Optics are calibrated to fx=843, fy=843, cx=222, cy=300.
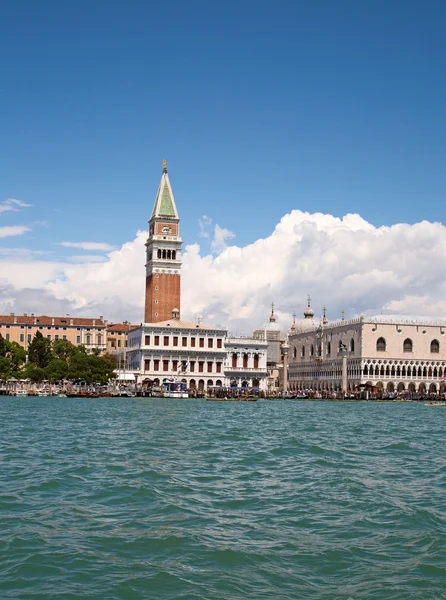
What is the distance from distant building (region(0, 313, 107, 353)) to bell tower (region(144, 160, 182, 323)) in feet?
43.2

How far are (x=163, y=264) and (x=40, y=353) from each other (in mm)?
20035

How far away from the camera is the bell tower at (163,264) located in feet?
343

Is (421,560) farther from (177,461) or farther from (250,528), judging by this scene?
(177,461)

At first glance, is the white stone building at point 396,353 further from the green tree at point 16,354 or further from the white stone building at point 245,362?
the green tree at point 16,354

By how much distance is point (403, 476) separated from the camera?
19672 millimetres

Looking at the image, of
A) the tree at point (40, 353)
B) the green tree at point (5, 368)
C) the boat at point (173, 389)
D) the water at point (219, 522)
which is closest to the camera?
the water at point (219, 522)

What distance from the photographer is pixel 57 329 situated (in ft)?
381

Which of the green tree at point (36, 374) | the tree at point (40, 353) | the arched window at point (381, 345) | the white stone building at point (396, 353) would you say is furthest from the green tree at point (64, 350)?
the arched window at point (381, 345)

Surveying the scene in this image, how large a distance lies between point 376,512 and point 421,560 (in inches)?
127

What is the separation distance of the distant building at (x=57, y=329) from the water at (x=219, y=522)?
90.0 meters

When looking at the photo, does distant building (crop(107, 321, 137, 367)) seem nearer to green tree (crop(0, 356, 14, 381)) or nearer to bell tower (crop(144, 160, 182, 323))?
bell tower (crop(144, 160, 182, 323))

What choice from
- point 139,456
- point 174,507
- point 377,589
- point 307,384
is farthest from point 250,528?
point 307,384

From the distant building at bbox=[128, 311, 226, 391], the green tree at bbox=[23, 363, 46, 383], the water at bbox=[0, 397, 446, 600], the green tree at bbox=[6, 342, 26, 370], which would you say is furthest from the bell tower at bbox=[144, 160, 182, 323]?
the water at bbox=[0, 397, 446, 600]

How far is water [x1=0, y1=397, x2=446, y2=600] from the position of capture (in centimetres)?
1056
